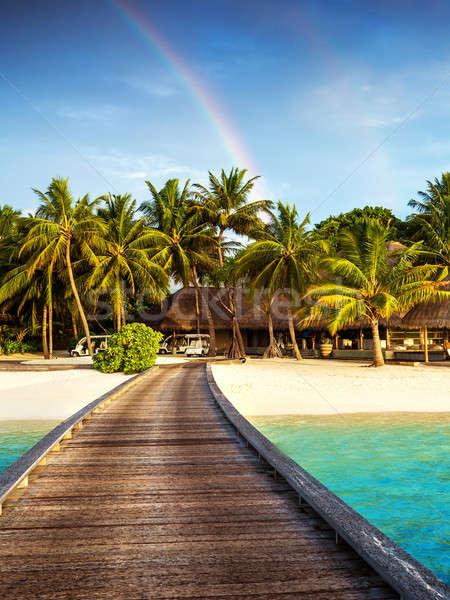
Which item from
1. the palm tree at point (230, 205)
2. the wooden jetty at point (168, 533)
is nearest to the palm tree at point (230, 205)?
the palm tree at point (230, 205)

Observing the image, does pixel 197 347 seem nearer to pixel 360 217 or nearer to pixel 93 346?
pixel 93 346

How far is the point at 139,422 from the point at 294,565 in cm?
499

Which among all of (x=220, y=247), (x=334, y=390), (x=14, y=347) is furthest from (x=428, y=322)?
(x=14, y=347)

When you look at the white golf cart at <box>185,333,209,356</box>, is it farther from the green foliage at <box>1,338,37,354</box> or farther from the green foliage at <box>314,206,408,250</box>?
the green foliage at <box>314,206,408,250</box>

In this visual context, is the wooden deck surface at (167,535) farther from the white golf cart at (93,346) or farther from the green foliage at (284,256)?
the white golf cart at (93,346)

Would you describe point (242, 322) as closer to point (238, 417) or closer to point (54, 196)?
point (54, 196)

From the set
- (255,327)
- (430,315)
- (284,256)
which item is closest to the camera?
(430,315)

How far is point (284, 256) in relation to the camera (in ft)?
81.9

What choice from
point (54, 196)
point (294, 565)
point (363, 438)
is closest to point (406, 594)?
point (294, 565)

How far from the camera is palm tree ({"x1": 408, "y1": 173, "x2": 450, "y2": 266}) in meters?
27.3

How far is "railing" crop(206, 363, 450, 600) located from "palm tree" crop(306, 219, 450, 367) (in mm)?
16230

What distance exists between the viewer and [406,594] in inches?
86.0

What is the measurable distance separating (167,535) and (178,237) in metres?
26.4

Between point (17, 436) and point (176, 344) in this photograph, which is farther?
point (176, 344)
